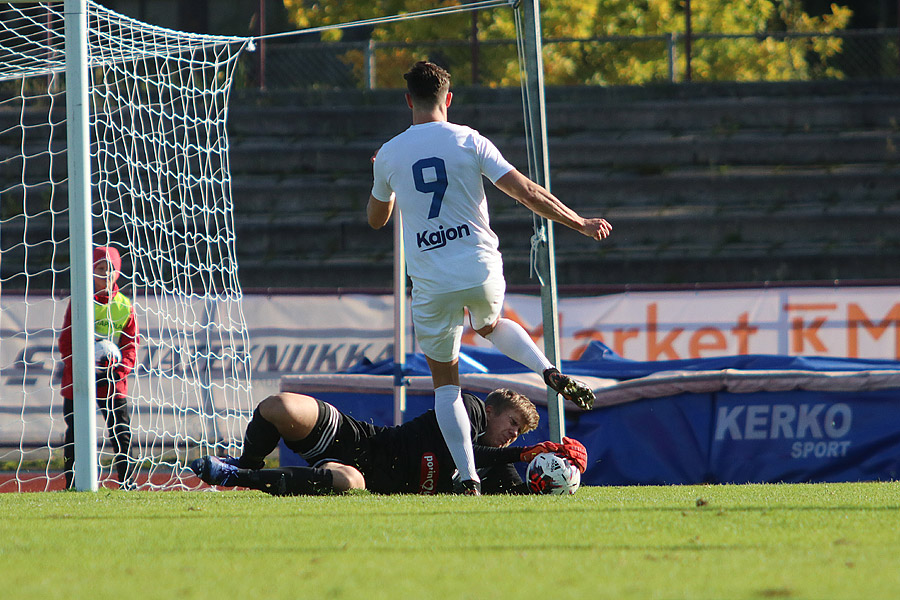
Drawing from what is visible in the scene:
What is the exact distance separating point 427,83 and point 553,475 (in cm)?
191

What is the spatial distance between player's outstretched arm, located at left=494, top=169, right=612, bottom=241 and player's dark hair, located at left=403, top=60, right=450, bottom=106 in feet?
1.65

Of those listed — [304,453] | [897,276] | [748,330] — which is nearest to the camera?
[304,453]

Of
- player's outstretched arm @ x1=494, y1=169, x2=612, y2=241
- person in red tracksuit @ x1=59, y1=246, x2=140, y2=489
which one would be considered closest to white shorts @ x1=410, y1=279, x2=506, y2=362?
player's outstretched arm @ x1=494, y1=169, x2=612, y2=241

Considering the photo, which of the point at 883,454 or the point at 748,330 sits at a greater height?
the point at 748,330

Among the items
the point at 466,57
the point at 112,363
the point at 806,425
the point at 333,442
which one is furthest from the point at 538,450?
the point at 466,57

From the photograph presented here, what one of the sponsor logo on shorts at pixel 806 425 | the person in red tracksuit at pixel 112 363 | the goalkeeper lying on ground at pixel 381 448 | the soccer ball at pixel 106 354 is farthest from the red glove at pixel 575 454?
the person in red tracksuit at pixel 112 363

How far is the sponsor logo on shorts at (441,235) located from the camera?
16.2ft

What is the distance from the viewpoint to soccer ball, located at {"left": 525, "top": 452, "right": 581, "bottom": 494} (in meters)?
5.19

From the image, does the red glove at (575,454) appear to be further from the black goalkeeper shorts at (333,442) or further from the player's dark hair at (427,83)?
the player's dark hair at (427,83)

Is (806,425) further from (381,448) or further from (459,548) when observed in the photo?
(459,548)

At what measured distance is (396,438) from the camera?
551cm

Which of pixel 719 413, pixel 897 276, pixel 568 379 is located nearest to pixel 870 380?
pixel 719 413

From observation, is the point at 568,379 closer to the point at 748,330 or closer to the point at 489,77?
the point at 748,330

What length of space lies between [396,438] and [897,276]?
1099cm
